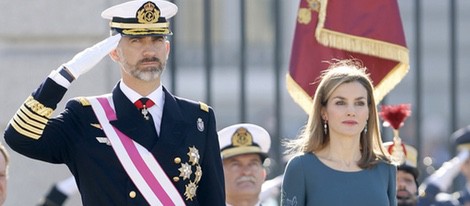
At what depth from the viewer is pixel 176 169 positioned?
577 cm

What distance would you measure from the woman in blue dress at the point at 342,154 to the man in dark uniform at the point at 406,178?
4.11 ft

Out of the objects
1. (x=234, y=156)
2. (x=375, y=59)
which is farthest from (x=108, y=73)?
(x=375, y=59)

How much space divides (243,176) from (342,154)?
1.61 meters

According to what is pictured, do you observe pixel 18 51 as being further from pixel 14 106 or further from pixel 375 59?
pixel 375 59

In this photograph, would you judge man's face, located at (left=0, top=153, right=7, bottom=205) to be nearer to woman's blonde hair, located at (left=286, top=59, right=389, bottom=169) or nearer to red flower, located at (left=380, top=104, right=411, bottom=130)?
woman's blonde hair, located at (left=286, top=59, right=389, bottom=169)

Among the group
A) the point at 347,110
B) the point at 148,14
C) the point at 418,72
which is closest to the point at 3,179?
the point at 148,14

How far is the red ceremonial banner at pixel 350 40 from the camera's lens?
7421 millimetres

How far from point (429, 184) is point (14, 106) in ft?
8.19

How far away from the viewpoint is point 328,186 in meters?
5.98

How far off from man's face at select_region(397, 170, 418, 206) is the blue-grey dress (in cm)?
153

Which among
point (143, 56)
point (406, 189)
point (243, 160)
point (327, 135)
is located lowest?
point (406, 189)

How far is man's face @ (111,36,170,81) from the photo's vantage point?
5.69 metres

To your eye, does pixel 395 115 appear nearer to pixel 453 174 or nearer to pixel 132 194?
pixel 132 194

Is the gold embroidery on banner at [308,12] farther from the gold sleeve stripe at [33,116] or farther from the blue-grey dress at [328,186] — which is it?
the gold sleeve stripe at [33,116]
